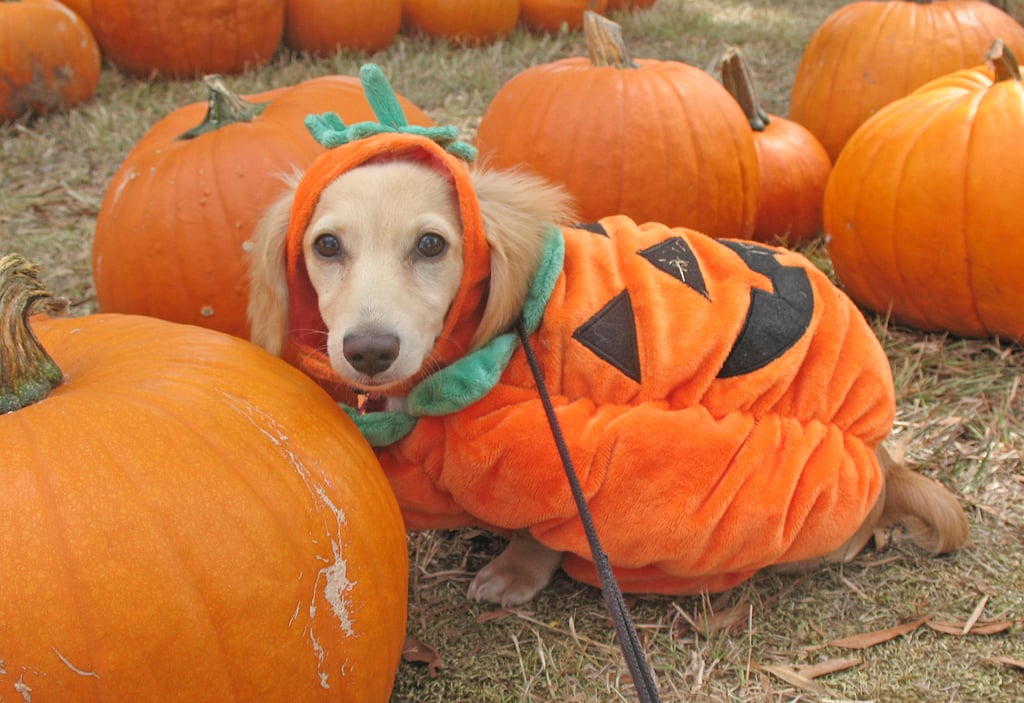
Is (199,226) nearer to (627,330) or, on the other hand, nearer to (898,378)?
(627,330)

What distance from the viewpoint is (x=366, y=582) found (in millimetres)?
1766

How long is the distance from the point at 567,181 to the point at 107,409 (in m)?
2.35

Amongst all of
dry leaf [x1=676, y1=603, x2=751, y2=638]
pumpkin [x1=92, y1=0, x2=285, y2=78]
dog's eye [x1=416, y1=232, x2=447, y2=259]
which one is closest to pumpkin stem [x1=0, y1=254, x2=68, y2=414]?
dog's eye [x1=416, y1=232, x2=447, y2=259]

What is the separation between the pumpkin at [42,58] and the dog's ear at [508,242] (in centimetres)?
427

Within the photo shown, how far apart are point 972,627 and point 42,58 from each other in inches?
215

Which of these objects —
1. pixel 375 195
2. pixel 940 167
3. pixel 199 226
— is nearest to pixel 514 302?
pixel 375 195

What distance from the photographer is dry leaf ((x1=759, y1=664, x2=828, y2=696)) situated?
212cm

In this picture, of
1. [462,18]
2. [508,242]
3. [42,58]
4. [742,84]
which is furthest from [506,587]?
[462,18]

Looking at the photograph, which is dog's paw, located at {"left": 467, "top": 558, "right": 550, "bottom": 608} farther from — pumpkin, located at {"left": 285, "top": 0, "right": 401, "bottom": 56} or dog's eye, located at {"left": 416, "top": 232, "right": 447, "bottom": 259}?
pumpkin, located at {"left": 285, "top": 0, "right": 401, "bottom": 56}

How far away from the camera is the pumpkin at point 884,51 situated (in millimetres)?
4457

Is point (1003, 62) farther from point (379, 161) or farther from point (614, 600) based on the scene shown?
point (614, 600)

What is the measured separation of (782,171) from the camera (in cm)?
417

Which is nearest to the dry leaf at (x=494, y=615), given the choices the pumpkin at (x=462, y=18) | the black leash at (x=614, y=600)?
the black leash at (x=614, y=600)

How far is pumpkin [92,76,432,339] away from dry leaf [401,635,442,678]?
140 centimetres
